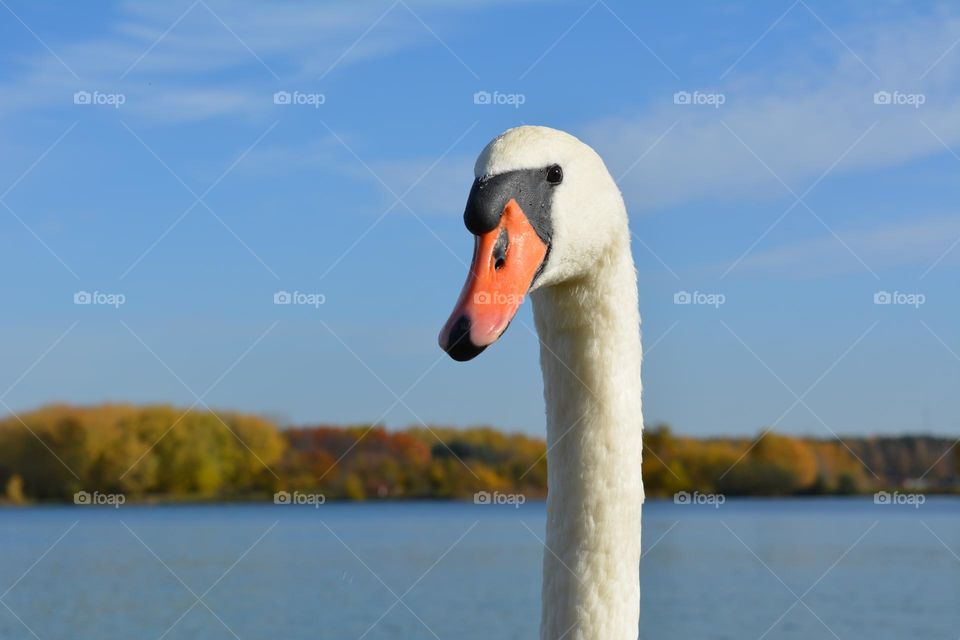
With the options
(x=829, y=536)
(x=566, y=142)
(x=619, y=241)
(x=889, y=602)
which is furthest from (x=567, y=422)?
(x=829, y=536)

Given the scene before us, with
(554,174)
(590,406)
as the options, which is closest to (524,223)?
(554,174)

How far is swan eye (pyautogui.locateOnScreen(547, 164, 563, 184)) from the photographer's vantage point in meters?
4.75

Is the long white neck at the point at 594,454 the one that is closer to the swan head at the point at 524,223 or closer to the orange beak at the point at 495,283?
the swan head at the point at 524,223

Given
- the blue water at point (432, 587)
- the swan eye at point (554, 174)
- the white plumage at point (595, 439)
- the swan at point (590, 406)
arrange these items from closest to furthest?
the swan eye at point (554, 174) < the swan at point (590, 406) < the white plumage at point (595, 439) < the blue water at point (432, 587)

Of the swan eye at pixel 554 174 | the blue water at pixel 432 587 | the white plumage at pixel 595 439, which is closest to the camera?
the swan eye at pixel 554 174

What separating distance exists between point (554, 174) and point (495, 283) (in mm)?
631

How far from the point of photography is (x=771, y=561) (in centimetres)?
6128

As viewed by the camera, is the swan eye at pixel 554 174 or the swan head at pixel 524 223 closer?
the swan head at pixel 524 223

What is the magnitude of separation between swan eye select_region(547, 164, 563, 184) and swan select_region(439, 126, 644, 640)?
1 centimetres

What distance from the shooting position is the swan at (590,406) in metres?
4.94

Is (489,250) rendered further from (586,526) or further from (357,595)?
(357,595)

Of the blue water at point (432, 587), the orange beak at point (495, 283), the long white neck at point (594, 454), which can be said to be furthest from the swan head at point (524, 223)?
the blue water at point (432, 587)

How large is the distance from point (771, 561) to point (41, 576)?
37.8m

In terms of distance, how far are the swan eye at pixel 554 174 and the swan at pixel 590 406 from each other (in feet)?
0.04
